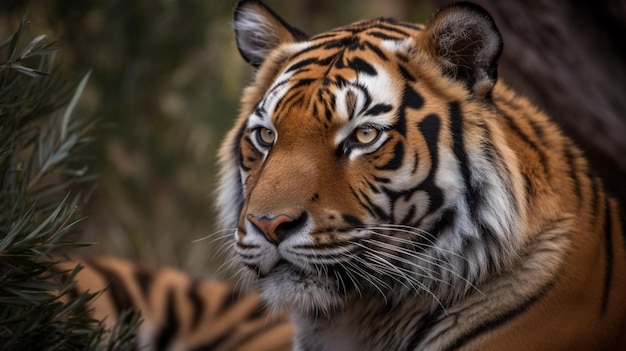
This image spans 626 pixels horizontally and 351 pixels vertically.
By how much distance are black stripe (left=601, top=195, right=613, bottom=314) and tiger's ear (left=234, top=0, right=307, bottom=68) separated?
3.76 feet

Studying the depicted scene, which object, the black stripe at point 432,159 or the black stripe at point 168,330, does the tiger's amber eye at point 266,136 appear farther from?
the black stripe at point 168,330

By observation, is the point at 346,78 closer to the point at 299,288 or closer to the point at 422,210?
the point at 422,210

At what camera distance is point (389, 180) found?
221 cm

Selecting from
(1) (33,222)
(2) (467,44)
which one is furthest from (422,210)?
(1) (33,222)

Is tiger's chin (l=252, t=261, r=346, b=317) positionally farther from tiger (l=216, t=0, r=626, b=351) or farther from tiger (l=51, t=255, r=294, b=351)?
tiger (l=51, t=255, r=294, b=351)

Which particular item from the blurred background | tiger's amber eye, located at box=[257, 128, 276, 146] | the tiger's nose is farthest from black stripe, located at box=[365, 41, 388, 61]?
the blurred background

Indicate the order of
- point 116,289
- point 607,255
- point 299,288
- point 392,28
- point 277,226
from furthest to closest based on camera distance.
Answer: point 116,289
point 392,28
point 607,255
point 299,288
point 277,226

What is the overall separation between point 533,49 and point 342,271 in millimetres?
1620

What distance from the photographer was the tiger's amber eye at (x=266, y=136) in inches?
92.8

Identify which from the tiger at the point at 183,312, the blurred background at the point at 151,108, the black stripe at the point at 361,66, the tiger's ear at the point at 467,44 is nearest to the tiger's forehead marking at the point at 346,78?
the black stripe at the point at 361,66

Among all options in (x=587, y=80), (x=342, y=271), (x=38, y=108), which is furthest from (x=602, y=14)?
(x=38, y=108)

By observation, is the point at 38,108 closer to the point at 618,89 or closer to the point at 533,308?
the point at 533,308

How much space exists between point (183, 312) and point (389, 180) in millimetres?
1733

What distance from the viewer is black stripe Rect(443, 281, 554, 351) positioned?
2.25 m
